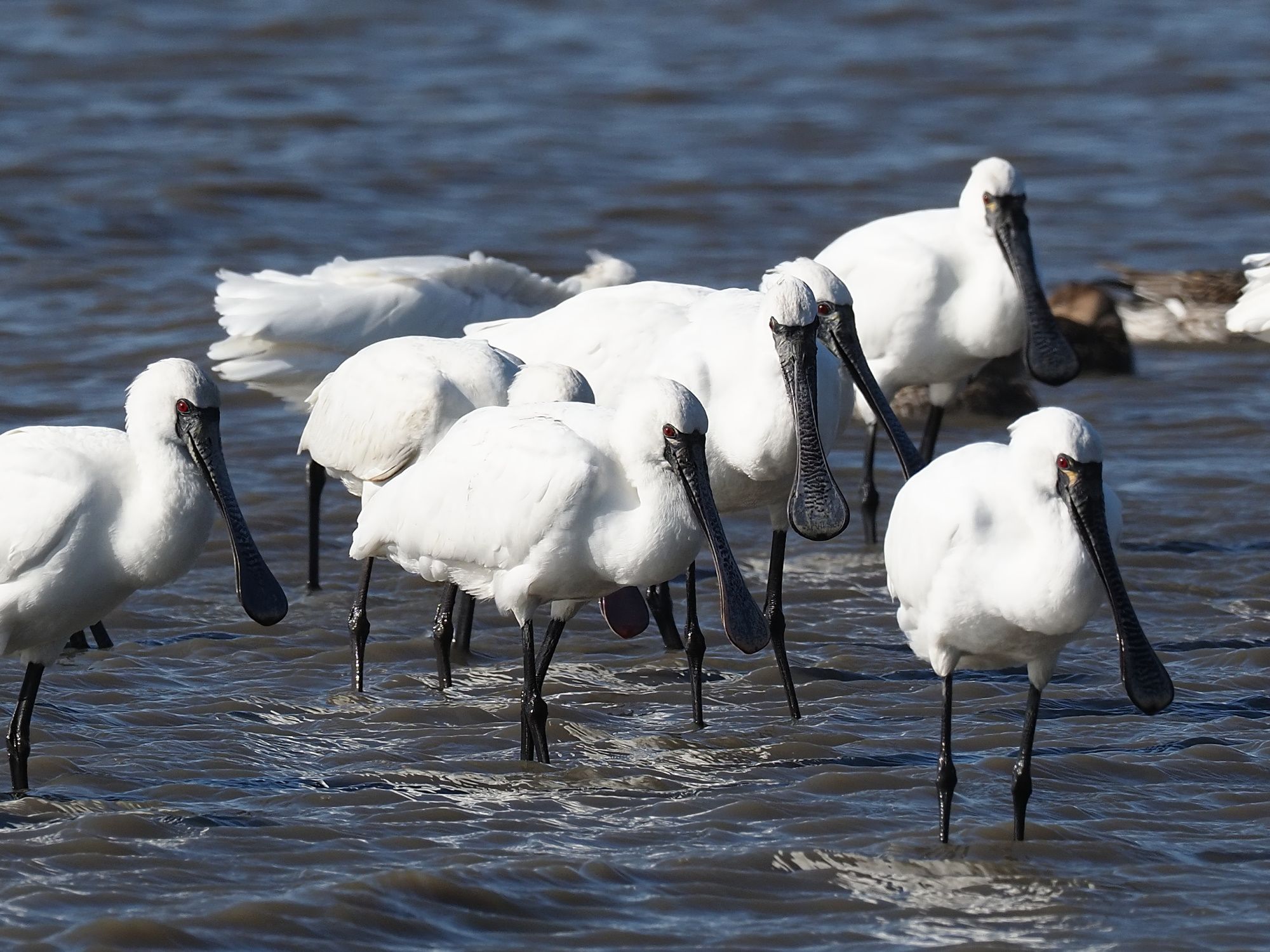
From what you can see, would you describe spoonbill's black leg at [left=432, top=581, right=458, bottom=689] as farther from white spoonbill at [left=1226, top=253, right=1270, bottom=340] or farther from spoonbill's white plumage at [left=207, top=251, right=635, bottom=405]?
white spoonbill at [left=1226, top=253, right=1270, bottom=340]

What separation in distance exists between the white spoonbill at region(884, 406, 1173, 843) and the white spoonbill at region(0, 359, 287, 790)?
2.25 metres

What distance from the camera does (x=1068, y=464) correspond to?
6.43 metres

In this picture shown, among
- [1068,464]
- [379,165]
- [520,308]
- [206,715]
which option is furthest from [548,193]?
[1068,464]

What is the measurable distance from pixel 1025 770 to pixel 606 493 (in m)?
1.66

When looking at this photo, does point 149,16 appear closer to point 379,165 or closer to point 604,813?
point 379,165

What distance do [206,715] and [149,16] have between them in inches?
734

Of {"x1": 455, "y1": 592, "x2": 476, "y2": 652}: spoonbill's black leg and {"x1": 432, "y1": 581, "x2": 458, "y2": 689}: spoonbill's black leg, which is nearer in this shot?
{"x1": 432, "y1": 581, "x2": 458, "y2": 689}: spoonbill's black leg

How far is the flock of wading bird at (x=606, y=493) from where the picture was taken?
261 inches

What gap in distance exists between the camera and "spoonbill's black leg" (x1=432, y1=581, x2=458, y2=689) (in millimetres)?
8562

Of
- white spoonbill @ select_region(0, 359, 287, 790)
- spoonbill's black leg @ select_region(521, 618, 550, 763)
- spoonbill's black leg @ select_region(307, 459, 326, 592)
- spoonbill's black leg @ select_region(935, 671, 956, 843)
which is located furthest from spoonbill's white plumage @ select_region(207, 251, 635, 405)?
spoonbill's black leg @ select_region(935, 671, 956, 843)

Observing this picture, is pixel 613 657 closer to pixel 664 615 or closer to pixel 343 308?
pixel 664 615

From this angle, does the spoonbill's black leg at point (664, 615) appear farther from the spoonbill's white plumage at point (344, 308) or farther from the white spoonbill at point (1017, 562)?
the spoonbill's white plumage at point (344, 308)

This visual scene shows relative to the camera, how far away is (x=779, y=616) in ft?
28.2

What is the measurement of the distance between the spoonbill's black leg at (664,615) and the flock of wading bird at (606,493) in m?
0.01
